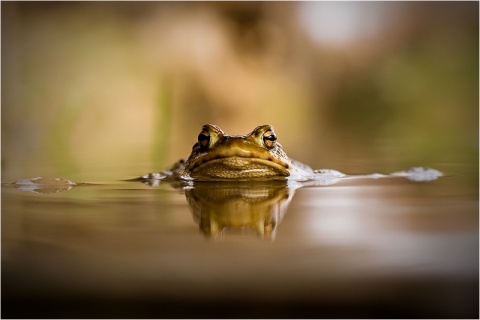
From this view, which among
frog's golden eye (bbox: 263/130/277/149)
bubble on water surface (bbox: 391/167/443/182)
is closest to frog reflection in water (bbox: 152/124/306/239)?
frog's golden eye (bbox: 263/130/277/149)

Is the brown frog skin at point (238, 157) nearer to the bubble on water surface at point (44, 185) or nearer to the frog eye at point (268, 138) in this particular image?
the frog eye at point (268, 138)

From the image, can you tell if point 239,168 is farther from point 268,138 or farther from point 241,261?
point 241,261

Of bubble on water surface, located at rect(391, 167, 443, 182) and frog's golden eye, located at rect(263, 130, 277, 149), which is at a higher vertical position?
frog's golden eye, located at rect(263, 130, 277, 149)

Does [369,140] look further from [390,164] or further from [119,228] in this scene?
[119,228]

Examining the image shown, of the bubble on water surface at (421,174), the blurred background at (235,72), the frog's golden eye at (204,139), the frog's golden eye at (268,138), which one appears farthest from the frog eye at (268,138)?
the blurred background at (235,72)

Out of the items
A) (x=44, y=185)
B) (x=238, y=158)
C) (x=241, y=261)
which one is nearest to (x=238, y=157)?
(x=238, y=158)

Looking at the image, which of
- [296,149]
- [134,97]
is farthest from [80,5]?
[296,149]

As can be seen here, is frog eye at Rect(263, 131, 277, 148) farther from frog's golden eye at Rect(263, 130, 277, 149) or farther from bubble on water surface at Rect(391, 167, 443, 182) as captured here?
bubble on water surface at Rect(391, 167, 443, 182)

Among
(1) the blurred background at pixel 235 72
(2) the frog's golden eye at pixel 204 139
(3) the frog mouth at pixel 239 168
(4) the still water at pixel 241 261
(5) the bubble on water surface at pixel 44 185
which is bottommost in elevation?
(4) the still water at pixel 241 261
